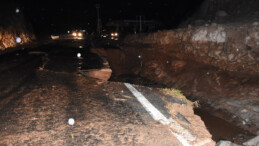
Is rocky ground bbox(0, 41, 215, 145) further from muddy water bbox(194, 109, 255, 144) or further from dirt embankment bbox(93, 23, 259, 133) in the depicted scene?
dirt embankment bbox(93, 23, 259, 133)

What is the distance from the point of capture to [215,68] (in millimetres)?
9703

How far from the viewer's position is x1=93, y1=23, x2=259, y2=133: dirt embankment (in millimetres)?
6746

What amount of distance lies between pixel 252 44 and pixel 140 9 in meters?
37.3

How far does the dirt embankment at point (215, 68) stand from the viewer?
6.75 m

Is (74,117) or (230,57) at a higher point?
(230,57)

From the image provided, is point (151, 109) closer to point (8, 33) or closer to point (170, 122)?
point (170, 122)

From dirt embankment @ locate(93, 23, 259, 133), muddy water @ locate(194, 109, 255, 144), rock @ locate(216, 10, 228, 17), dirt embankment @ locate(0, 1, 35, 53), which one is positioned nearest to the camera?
muddy water @ locate(194, 109, 255, 144)

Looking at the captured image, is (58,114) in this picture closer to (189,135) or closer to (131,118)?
(131,118)

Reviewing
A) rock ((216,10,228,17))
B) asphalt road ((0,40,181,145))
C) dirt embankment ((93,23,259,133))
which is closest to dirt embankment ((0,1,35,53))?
dirt embankment ((93,23,259,133))

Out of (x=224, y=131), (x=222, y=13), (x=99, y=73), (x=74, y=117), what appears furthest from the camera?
(x=222, y=13)

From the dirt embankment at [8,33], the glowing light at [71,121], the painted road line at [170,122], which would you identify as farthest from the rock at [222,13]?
the dirt embankment at [8,33]

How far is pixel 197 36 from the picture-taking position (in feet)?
40.0

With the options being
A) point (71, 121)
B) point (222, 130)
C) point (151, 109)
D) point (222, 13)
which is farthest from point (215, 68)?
point (222, 13)

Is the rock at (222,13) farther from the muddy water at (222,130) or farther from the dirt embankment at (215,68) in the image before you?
the muddy water at (222,130)
